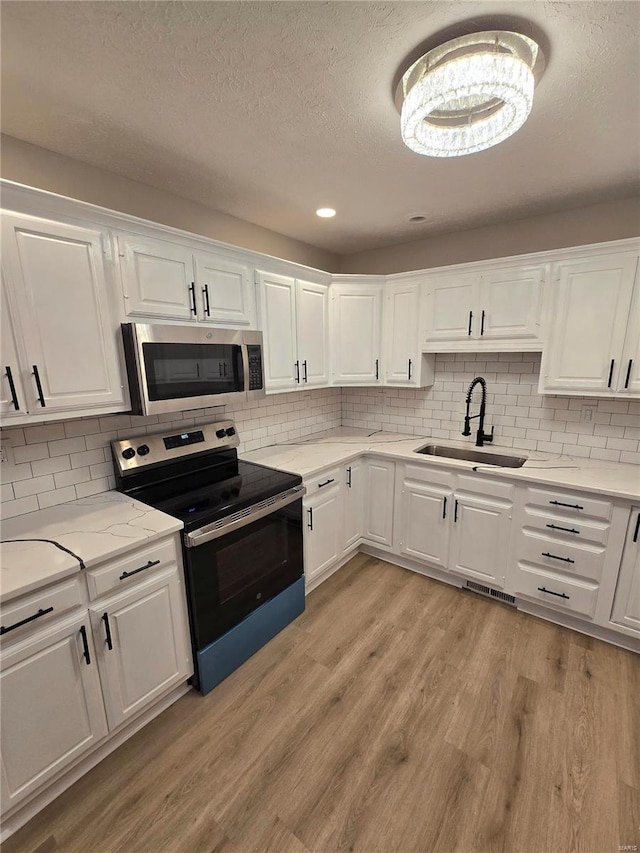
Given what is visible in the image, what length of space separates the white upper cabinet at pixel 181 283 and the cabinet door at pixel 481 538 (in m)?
1.96

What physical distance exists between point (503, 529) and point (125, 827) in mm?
2366

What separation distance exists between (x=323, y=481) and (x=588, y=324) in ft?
6.45

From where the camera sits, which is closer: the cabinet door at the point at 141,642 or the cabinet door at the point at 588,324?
the cabinet door at the point at 141,642

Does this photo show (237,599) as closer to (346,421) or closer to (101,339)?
(101,339)

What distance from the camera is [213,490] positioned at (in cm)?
208

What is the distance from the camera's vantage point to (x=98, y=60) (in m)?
Result: 1.18

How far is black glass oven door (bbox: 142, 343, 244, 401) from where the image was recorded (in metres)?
1.79

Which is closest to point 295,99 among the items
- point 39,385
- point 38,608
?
point 39,385

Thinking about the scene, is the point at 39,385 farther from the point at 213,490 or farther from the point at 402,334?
the point at 402,334

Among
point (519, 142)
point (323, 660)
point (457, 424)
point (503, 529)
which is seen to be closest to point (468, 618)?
point (503, 529)

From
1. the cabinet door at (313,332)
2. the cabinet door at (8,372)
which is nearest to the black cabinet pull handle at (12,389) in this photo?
the cabinet door at (8,372)

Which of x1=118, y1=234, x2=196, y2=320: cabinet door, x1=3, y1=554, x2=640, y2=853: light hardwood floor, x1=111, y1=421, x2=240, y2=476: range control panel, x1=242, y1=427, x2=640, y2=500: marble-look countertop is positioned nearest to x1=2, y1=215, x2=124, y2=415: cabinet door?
x1=118, y1=234, x2=196, y2=320: cabinet door

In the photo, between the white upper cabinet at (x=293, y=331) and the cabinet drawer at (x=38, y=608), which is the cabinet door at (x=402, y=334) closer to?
the white upper cabinet at (x=293, y=331)

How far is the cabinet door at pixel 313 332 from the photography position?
8.84 ft
